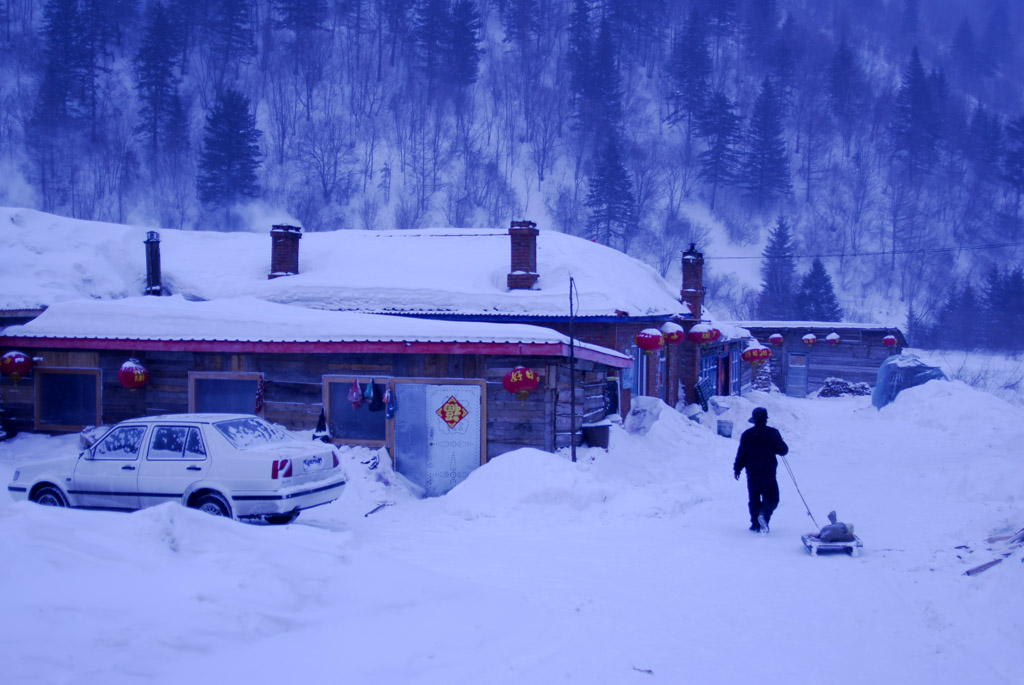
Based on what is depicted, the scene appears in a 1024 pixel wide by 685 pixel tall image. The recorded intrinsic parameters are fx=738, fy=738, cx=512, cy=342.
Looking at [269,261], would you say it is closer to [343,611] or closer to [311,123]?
[343,611]

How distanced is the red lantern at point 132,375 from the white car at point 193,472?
402cm

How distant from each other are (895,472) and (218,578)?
46.2 ft

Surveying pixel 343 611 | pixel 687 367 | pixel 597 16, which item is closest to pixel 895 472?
pixel 687 367

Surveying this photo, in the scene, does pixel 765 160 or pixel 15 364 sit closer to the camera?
pixel 15 364

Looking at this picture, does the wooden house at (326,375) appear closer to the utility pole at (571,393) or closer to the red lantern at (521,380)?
the utility pole at (571,393)

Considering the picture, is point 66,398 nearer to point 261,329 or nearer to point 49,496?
point 261,329

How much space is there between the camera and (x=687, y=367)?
81.6 feet

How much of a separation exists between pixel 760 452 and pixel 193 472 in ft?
24.6

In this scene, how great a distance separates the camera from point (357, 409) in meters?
13.4

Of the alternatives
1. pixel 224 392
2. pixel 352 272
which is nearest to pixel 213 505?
pixel 224 392

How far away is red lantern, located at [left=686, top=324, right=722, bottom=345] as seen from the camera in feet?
76.1

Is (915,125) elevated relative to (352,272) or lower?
elevated

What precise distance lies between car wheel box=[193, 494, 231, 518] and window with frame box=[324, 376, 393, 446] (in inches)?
151

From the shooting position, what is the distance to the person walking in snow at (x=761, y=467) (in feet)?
32.4
